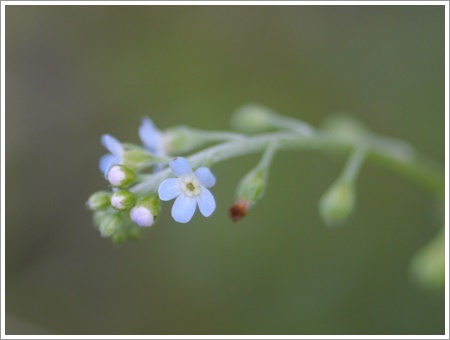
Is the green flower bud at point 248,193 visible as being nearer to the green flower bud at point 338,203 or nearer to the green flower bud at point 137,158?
the green flower bud at point 137,158

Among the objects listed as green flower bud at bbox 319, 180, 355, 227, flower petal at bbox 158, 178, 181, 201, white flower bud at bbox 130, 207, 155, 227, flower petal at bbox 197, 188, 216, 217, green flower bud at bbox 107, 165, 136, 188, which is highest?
Answer: green flower bud at bbox 319, 180, 355, 227

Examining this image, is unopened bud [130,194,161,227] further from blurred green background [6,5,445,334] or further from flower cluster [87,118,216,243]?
blurred green background [6,5,445,334]

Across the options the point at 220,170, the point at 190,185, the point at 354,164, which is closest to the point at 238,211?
the point at 190,185

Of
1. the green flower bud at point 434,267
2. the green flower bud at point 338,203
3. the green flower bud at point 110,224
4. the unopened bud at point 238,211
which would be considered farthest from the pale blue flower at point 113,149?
the green flower bud at point 434,267

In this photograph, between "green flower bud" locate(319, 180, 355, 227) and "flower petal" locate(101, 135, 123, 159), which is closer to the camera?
"flower petal" locate(101, 135, 123, 159)

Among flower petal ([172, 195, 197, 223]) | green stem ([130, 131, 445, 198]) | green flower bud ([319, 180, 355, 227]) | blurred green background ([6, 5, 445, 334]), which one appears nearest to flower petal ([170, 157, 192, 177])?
flower petal ([172, 195, 197, 223])

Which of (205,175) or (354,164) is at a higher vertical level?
(354,164)

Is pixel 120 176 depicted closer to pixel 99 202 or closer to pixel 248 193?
pixel 99 202
